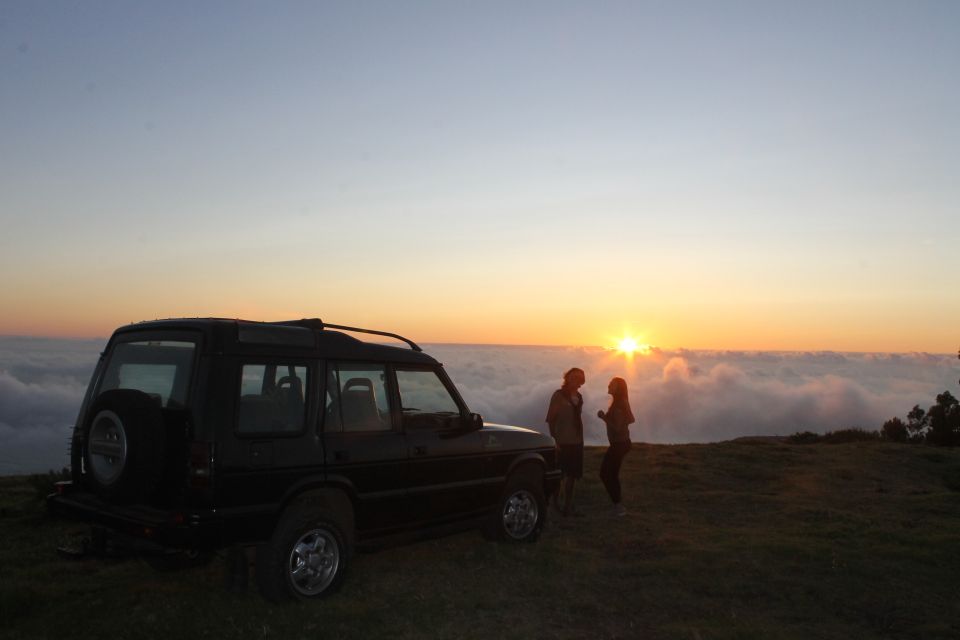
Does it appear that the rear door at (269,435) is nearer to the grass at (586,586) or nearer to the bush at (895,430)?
the grass at (586,586)

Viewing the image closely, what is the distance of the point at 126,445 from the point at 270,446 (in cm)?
96

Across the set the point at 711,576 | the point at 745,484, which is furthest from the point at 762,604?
the point at 745,484

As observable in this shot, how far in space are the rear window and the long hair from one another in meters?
5.97

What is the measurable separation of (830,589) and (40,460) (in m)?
12.4

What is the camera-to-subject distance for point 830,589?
6520 mm

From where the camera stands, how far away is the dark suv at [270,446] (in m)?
4.96

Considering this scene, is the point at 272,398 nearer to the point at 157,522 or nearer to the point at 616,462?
the point at 157,522

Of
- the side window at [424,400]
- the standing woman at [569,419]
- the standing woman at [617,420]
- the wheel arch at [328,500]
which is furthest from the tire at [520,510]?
the wheel arch at [328,500]

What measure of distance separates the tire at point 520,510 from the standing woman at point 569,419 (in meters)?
1.40

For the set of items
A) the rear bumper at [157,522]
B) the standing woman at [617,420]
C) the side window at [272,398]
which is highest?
the side window at [272,398]

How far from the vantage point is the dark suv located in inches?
195

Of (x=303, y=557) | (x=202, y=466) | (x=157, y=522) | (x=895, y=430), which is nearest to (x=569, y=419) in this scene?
(x=303, y=557)

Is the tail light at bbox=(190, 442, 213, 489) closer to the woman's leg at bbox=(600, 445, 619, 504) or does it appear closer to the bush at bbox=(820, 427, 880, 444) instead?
the woman's leg at bbox=(600, 445, 619, 504)

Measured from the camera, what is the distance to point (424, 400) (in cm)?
688
